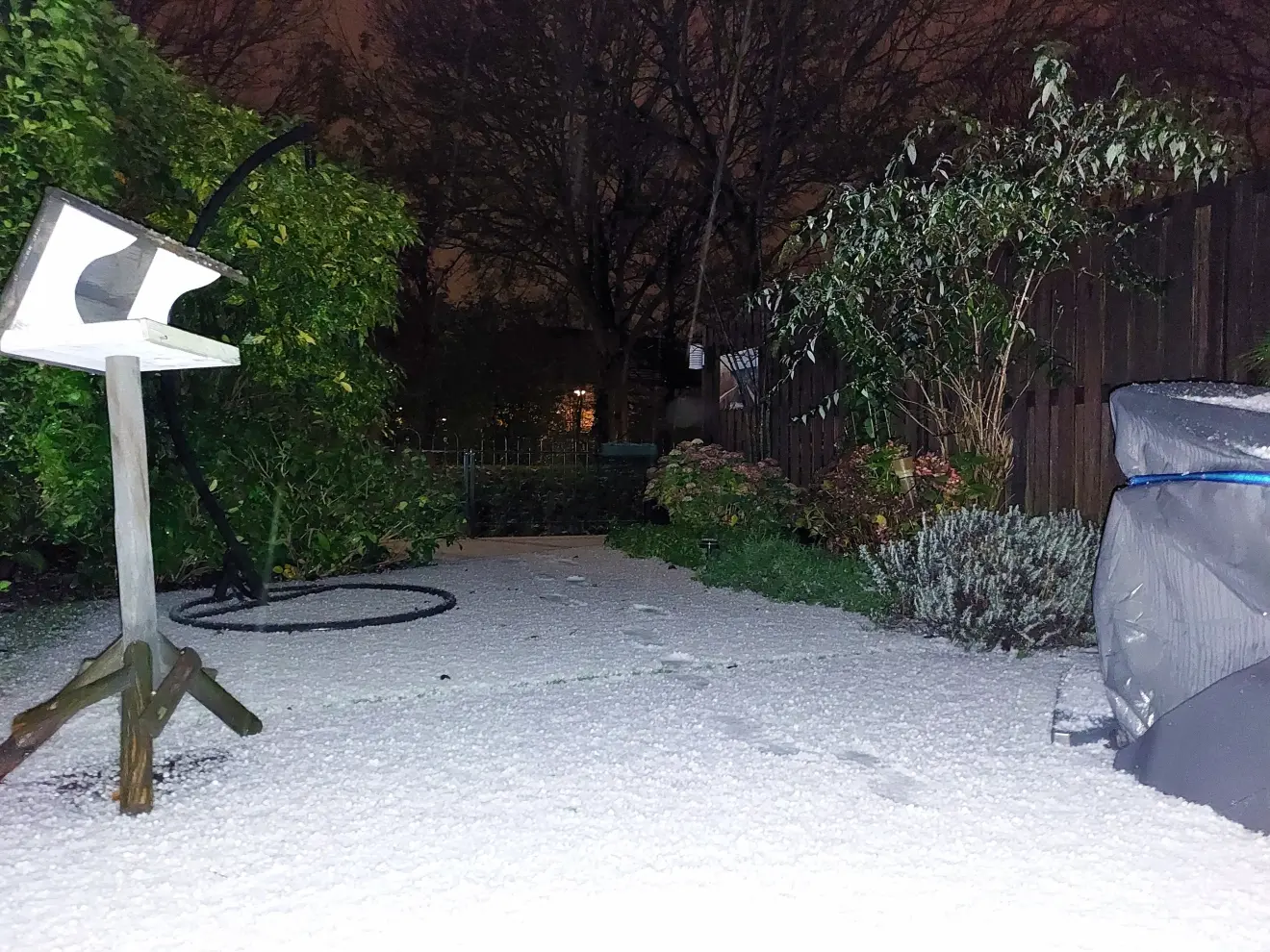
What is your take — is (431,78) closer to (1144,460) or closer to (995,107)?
(995,107)

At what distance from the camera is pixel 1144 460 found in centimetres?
251

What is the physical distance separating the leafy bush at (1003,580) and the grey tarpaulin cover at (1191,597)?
1.23 m

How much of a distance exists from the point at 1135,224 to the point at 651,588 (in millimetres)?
3122

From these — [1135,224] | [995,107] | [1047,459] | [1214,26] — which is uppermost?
[1214,26]

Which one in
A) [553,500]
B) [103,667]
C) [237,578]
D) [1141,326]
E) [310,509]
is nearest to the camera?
[103,667]

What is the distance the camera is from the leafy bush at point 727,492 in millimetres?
7215

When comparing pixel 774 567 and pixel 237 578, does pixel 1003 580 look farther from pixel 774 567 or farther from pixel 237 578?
pixel 237 578

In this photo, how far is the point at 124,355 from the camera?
8.22ft

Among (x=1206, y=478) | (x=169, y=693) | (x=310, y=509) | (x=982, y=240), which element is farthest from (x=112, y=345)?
(x=982, y=240)

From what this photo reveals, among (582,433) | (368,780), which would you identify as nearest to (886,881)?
(368,780)

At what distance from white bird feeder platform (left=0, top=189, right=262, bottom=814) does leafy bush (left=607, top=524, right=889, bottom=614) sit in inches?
118

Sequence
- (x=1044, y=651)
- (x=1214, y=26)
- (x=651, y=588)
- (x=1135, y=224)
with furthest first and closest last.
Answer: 1. (x=1214, y=26)
2. (x=651, y=588)
3. (x=1135, y=224)
4. (x=1044, y=651)

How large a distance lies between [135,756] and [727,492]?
5317mm

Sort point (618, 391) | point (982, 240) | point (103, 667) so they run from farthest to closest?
1. point (618, 391)
2. point (982, 240)
3. point (103, 667)
